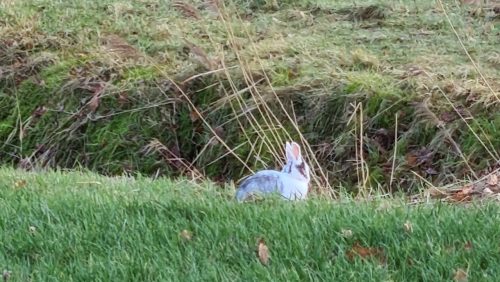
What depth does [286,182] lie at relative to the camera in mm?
4918

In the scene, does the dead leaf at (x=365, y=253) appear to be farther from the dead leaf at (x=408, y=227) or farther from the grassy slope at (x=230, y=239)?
the dead leaf at (x=408, y=227)

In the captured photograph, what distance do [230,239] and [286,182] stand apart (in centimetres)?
85

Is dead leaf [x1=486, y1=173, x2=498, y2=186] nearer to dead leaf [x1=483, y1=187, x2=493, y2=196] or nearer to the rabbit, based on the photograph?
dead leaf [x1=483, y1=187, x2=493, y2=196]

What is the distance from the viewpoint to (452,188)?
18.9 ft

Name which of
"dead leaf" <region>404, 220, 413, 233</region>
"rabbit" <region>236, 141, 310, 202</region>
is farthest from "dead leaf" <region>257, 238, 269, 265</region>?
"rabbit" <region>236, 141, 310, 202</region>

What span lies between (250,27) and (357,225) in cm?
547

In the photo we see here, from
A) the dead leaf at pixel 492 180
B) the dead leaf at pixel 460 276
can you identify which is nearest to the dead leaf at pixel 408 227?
the dead leaf at pixel 460 276

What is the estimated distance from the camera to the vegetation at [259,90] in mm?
6973

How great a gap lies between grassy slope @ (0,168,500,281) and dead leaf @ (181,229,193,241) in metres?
0.02

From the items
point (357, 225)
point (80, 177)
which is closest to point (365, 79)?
point (80, 177)

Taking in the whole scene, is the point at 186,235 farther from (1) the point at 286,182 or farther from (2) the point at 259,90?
(2) the point at 259,90

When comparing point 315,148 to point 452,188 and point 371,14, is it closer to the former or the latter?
point 452,188

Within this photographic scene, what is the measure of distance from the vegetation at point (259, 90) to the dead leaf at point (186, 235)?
1.85m

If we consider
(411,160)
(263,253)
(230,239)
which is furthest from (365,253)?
(411,160)
